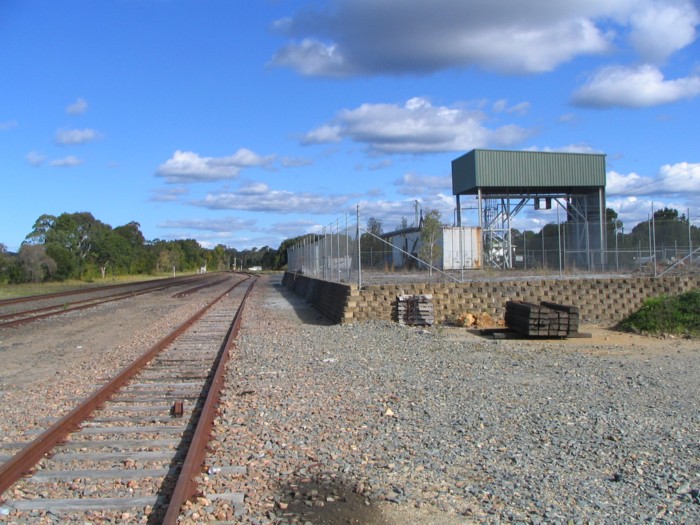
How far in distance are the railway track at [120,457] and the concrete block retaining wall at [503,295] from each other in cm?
891

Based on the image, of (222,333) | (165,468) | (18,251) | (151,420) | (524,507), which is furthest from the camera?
(18,251)

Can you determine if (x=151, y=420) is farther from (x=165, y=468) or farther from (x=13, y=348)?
(x=13, y=348)

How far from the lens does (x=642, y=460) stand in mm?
6125

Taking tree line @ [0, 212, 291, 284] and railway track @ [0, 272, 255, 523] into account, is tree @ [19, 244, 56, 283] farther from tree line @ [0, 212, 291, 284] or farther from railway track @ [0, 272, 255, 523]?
railway track @ [0, 272, 255, 523]

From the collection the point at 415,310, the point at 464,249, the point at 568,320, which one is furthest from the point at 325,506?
the point at 464,249

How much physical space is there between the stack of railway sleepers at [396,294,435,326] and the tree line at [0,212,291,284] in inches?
2239

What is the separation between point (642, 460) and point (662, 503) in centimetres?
108

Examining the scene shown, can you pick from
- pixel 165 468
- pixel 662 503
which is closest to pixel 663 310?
pixel 662 503

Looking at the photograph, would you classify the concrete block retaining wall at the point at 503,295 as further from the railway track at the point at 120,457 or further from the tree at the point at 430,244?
the railway track at the point at 120,457

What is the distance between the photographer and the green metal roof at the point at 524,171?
44506 millimetres

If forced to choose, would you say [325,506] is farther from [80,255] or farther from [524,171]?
[80,255]

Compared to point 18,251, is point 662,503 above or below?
below

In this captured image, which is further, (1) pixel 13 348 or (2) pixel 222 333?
(2) pixel 222 333

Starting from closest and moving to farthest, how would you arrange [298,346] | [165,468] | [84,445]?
[165,468] < [84,445] < [298,346]
